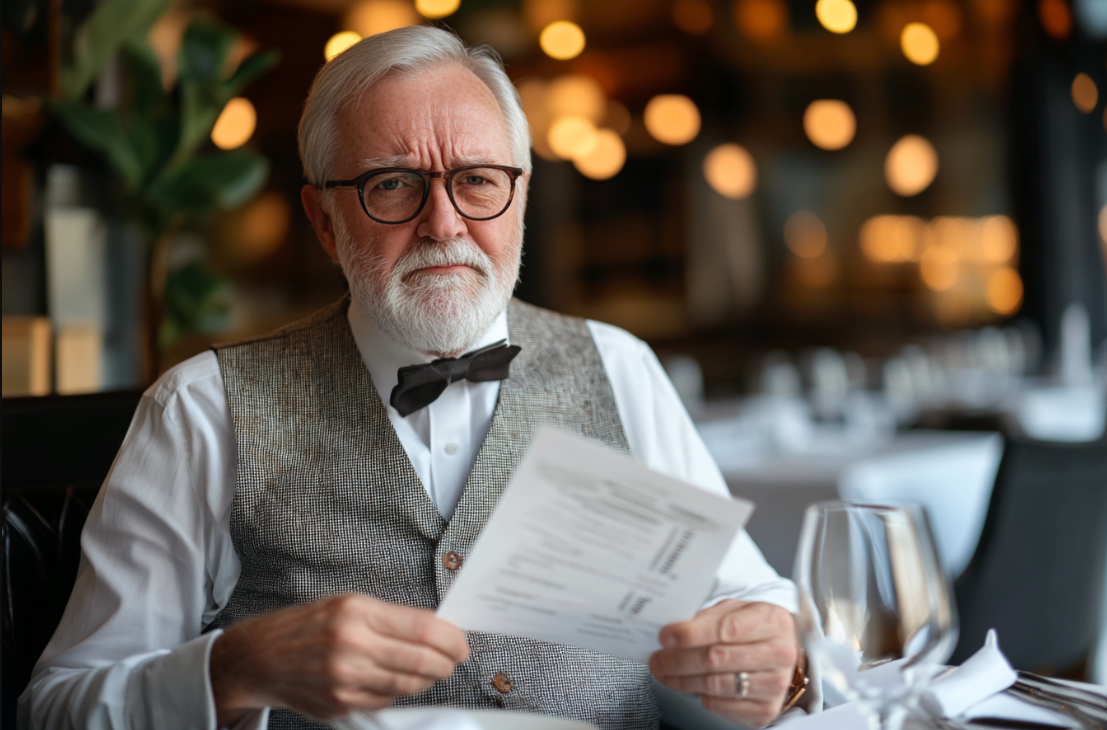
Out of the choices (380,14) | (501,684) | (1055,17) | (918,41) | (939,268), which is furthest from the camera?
(939,268)

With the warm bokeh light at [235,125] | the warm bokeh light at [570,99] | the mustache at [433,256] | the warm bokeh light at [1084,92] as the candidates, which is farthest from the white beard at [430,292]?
the warm bokeh light at [1084,92]

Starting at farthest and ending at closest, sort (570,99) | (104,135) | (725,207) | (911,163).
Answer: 1. (725,207)
2. (911,163)
3. (570,99)
4. (104,135)

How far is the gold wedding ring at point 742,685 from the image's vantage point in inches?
35.9

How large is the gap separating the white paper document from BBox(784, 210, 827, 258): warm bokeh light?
7.00 m

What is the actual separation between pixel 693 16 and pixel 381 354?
6176mm

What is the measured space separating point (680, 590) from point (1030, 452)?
157cm

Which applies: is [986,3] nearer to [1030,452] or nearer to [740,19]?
[740,19]

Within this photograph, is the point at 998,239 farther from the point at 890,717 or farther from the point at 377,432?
the point at 890,717

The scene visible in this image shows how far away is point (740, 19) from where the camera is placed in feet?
22.4

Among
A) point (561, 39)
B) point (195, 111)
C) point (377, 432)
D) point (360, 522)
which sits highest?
point (561, 39)

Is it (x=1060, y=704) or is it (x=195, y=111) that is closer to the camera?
(x=1060, y=704)

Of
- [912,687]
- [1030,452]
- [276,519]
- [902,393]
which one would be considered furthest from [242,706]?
[902,393]

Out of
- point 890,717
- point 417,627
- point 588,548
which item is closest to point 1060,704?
point 890,717

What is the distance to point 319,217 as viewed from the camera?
4.60 feet
